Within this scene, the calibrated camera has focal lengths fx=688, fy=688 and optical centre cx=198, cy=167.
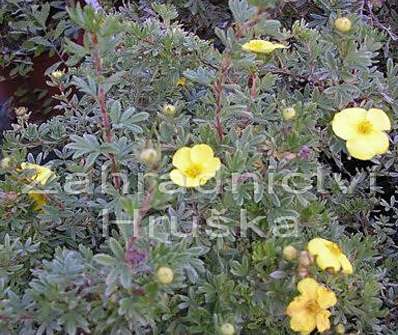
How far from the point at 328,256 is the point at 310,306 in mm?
78

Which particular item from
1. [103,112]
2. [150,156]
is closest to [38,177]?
[103,112]

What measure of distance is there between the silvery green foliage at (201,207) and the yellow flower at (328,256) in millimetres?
38

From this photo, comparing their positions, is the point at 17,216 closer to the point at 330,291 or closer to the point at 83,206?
the point at 83,206

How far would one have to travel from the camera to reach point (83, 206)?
46.8 inches

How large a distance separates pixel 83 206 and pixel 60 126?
0.29 m

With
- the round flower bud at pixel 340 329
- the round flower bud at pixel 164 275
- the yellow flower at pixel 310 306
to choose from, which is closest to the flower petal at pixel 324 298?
the yellow flower at pixel 310 306

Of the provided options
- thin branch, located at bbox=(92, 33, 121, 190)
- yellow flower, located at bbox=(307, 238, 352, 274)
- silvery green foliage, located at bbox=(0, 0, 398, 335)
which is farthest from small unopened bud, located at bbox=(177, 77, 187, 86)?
yellow flower, located at bbox=(307, 238, 352, 274)

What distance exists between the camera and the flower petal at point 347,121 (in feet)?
3.82

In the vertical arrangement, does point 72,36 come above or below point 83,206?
below

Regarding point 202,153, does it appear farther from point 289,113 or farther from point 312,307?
point 312,307

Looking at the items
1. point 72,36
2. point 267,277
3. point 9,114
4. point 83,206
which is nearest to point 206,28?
point 72,36

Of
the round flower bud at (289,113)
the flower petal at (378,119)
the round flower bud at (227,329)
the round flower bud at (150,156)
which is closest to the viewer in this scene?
the round flower bud at (150,156)

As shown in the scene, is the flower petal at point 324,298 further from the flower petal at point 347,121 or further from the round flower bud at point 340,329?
the flower petal at point 347,121

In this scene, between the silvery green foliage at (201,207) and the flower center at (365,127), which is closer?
the silvery green foliage at (201,207)
